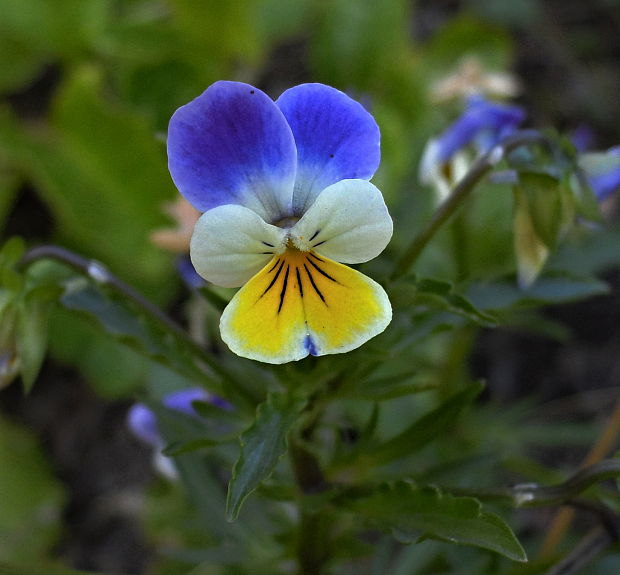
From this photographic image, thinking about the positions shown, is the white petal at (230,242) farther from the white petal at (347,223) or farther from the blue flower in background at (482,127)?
the blue flower in background at (482,127)

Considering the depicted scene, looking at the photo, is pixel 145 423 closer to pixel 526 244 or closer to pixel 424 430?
pixel 424 430

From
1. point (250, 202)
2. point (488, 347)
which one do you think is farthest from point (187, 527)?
point (488, 347)

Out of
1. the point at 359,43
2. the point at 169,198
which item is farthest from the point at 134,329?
the point at 359,43

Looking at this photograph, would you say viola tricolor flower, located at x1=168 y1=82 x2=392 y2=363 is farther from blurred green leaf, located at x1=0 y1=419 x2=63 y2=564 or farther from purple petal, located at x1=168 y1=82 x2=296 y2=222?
blurred green leaf, located at x1=0 y1=419 x2=63 y2=564

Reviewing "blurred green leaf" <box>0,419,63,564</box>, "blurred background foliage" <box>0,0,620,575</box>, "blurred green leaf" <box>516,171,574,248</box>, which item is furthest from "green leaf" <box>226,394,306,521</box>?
"blurred green leaf" <box>0,419,63,564</box>

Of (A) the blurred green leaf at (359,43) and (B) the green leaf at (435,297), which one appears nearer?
(B) the green leaf at (435,297)

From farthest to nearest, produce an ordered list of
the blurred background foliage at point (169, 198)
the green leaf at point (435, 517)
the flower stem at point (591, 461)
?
the blurred background foliage at point (169, 198)
the flower stem at point (591, 461)
the green leaf at point (435, 517)

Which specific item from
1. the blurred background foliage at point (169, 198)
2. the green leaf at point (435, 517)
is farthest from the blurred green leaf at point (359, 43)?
the green leaf at point (435, 517)
